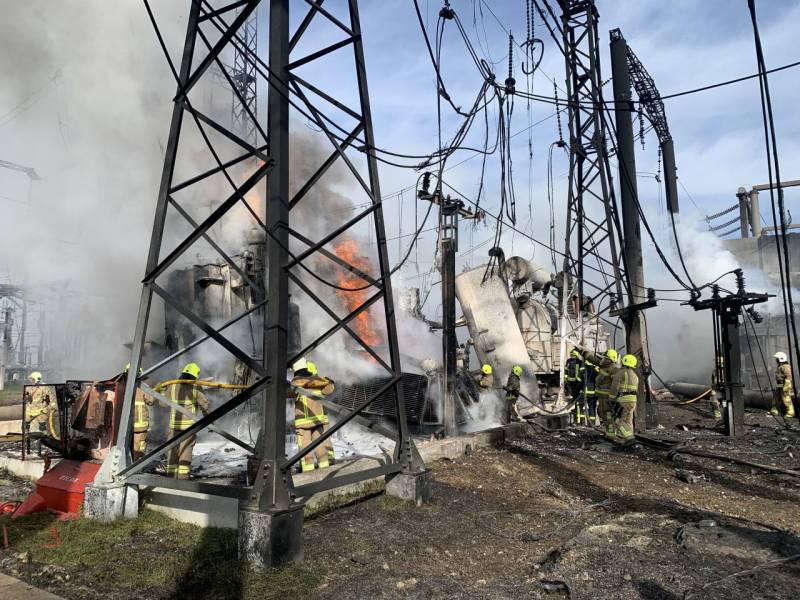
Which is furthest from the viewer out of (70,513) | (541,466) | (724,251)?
(724,251)

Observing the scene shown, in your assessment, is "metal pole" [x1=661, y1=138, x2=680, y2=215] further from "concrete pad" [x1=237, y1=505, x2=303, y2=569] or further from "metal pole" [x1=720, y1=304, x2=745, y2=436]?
"concrete pad" [x1=237, y1=505, x2=303, y2=569]

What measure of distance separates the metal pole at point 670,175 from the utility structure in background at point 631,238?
1622cm

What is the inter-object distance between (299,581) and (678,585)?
2.97m

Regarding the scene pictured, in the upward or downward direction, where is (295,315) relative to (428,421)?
upward

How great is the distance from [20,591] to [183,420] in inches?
135

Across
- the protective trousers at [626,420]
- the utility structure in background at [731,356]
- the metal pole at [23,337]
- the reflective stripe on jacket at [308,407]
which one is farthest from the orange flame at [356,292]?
the metal pole at [23,337]

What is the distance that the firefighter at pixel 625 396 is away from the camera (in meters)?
11.0

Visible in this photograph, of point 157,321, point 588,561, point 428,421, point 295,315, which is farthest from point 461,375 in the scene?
point 588,561

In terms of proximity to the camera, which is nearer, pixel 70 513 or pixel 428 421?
pixel 70 513

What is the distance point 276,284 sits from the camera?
210 inches

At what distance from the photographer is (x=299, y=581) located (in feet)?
14.8

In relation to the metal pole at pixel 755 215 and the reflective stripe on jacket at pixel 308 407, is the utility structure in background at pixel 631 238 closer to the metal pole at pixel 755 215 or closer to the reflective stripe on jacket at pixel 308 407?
the reflective stripe on jacket at pixel 308 407

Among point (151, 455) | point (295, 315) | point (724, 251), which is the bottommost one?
point (151, 455)

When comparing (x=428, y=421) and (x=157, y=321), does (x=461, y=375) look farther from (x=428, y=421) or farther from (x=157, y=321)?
(x=157, y=321)
